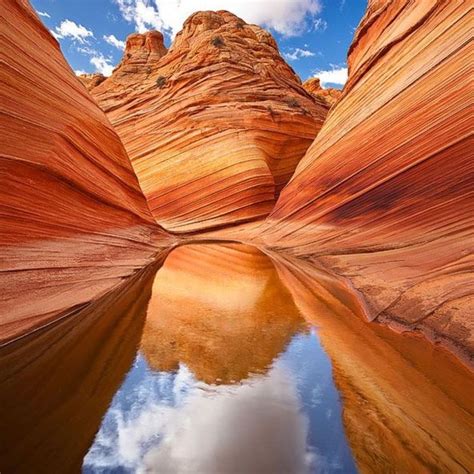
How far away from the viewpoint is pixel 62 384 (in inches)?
106

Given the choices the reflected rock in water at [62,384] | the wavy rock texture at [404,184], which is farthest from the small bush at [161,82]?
the reflected rock in water at [62,384]

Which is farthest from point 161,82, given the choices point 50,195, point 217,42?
point 50,195

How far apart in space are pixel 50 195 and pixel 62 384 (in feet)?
12.7

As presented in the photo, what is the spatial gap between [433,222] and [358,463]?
4.58m

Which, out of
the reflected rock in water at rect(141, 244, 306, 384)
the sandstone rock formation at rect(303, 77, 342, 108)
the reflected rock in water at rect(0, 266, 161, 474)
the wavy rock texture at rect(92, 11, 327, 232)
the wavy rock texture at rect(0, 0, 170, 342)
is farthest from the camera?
the sandstone rock formation at rect(303, 77, 342, 108)

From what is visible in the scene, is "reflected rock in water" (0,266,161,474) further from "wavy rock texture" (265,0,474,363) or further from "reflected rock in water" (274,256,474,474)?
"wavy rock texture" (265,0,474,363)

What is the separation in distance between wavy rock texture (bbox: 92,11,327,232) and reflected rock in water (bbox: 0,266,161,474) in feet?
32.0

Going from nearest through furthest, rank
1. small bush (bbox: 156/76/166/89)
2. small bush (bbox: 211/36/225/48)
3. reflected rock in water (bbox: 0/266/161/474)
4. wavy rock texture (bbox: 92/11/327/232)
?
reflected rock in water (bbox: 0/266/161/474)
wavy rock texture (bbox: 92/11/327/232)
small bush (bbox: 211/36/225/48)
small bush (bbox: 156/76/166/89)

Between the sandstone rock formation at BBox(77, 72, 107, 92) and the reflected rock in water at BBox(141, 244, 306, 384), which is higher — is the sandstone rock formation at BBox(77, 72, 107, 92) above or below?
above

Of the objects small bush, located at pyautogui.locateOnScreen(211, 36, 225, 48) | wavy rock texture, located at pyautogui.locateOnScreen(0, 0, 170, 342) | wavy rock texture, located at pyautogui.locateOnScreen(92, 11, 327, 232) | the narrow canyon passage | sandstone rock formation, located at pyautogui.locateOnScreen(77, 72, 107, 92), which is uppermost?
sandstone rock formation, located at pyautogui.locateOnScreen(77, 72, 107, 92)

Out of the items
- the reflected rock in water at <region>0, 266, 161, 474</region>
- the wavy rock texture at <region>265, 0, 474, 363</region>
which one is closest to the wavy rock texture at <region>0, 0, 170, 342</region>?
the reflected rock in water at <region>0, 266, 161, 474</region>

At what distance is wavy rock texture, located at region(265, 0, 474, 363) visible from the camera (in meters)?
4.43

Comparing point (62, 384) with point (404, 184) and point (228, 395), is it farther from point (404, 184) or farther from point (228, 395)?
point (404, 184)

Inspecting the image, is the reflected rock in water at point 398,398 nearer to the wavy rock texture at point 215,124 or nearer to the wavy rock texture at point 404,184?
the wavy rock texture at point 404,184
